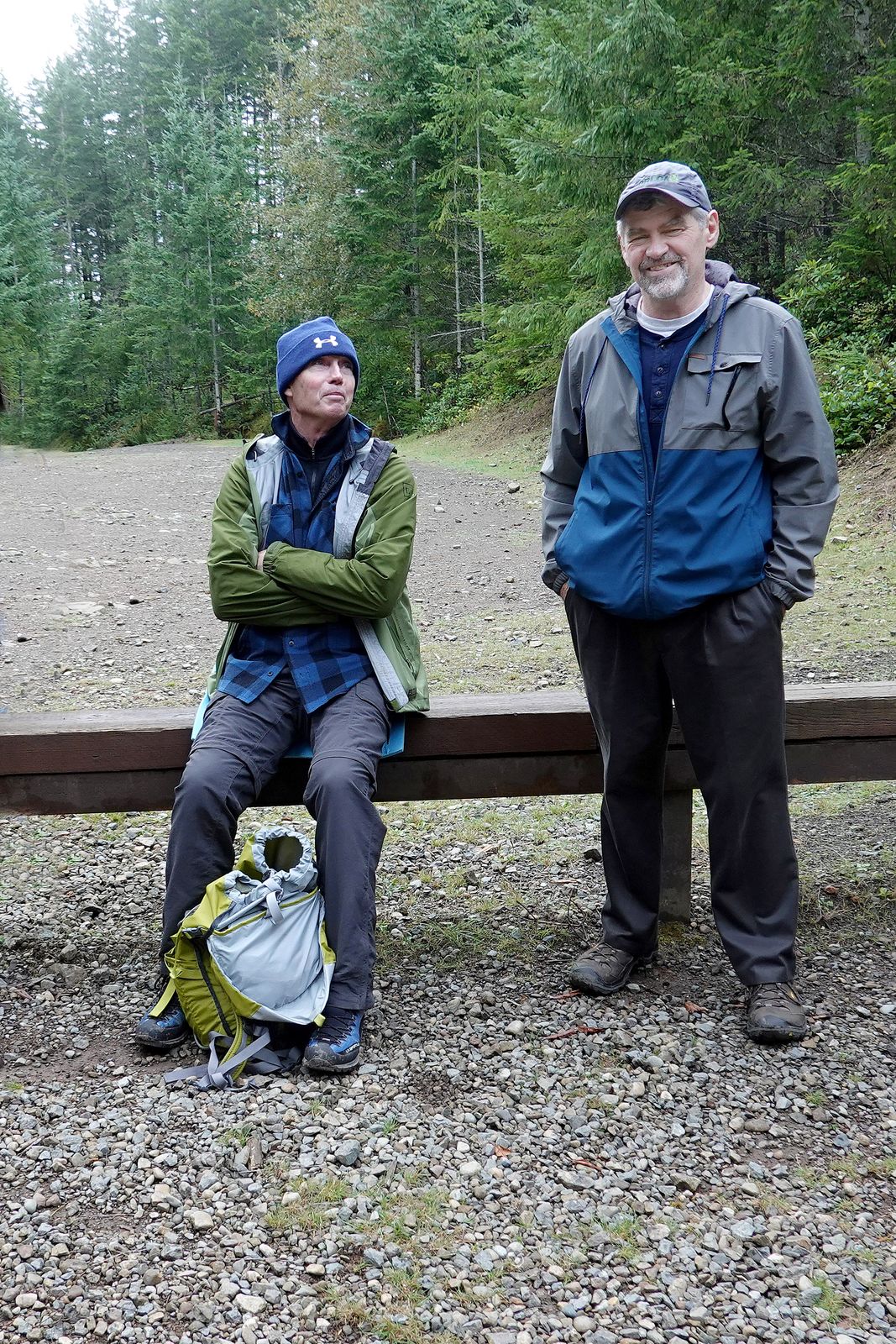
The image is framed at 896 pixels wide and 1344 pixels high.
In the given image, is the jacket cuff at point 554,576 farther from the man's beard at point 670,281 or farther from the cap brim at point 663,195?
the cap brim at point 663,195

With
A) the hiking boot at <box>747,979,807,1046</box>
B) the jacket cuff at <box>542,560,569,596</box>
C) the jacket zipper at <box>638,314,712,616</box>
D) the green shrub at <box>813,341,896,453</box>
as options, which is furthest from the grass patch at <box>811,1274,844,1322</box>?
the green shrub at <box>813,341,896,453</box>

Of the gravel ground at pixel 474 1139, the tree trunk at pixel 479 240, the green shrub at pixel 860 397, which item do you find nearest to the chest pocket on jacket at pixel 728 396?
the gravel ground at pixel 474 1139

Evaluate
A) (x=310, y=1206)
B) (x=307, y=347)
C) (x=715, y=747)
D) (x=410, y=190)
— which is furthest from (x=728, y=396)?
(x=410, y=190)

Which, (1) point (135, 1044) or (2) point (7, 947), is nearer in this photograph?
(1) point (135, 1044)

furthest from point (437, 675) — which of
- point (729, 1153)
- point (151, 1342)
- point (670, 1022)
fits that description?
point (151, 1342)

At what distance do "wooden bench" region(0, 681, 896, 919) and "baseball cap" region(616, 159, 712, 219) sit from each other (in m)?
1.55

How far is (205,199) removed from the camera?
36500 millimetres

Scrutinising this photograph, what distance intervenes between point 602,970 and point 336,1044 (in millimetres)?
878

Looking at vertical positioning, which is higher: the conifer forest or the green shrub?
the conifer forest

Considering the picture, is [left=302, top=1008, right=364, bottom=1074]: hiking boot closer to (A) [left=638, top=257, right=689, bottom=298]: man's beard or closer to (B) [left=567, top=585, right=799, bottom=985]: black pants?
(B) [left=567, top=585, right=799, bottom=985]: black pants

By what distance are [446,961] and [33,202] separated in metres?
43.4

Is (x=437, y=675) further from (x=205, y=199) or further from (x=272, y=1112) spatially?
(x=205, y=199)

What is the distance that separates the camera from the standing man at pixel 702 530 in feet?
10.1

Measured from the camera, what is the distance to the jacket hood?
313cm
